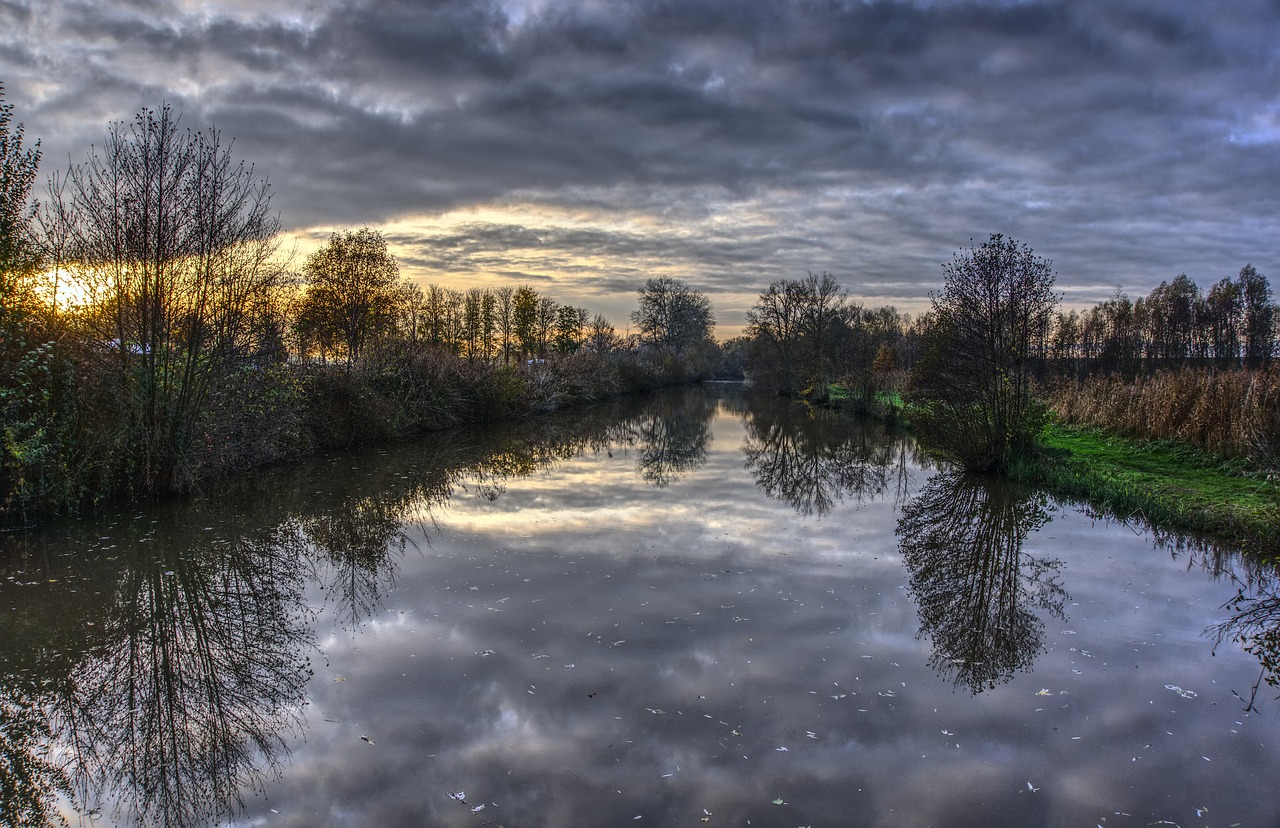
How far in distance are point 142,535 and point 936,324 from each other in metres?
15.1

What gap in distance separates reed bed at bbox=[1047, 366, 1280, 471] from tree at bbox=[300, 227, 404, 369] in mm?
22499

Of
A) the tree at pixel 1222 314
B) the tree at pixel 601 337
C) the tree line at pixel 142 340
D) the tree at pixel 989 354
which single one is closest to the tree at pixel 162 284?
the tree line at pixel 142 340

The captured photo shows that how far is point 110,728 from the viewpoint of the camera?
457cm

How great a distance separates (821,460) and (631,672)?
13.6 metres

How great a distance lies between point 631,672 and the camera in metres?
5.34

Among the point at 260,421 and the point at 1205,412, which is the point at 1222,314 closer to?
the point at 1205,412

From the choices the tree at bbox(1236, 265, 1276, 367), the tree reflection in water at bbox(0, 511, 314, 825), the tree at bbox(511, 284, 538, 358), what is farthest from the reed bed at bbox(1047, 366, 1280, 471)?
the tree at bbox(511, 284, 538, 358)

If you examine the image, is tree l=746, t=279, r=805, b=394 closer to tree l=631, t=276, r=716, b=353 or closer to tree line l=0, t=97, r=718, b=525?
tree l=631, t=276, r=716, b=353

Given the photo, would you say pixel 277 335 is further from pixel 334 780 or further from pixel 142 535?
pixel 334 780

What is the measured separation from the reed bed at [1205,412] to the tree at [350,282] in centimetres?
2250

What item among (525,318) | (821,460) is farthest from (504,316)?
(821,460)

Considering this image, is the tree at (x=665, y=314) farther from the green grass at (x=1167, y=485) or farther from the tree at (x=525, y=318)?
the green grass at (x=1167, y=485)

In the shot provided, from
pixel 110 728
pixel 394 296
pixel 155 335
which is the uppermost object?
pixel 394 296

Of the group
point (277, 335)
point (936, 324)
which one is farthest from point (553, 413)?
point (936, 324)
